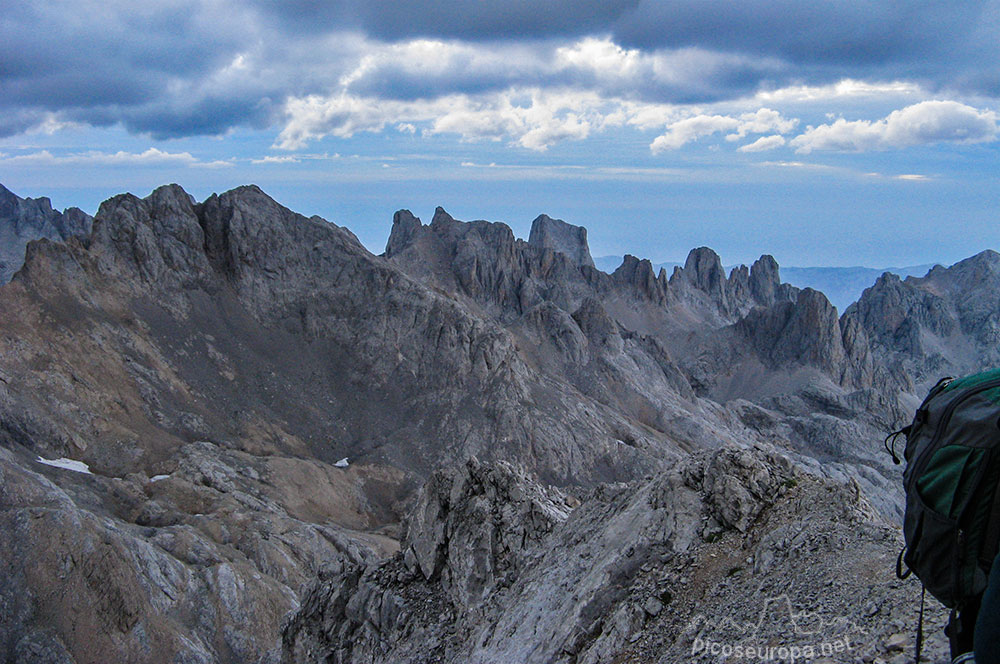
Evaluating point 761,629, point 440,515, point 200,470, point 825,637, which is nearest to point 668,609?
point 761,629

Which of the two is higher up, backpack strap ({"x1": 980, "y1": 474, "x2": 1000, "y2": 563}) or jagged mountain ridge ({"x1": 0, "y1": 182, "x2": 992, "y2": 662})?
backpack strap ({"x1": 980, "y1": 474, "x2": 1000, "y2": 563})

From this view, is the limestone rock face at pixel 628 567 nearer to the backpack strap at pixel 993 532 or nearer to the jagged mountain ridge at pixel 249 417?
the backpack strap at pixel 993 532

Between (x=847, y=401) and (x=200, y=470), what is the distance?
149965 millimetres

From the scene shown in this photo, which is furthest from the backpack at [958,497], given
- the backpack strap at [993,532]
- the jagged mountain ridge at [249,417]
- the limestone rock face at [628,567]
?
the jagged mountain ridge at [249,417]

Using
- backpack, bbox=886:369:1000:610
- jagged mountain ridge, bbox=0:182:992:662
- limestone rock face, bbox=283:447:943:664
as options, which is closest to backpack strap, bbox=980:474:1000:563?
backpack, bbox=886:369:1000:610

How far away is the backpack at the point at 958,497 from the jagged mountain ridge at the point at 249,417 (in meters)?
42.6

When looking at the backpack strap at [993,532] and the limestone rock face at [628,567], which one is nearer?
the backpack strap at [993,532]

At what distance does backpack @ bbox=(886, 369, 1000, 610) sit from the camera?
244 inches

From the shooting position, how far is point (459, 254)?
188 m

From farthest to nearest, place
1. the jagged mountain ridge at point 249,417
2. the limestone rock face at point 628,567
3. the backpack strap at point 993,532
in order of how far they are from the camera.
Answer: the jagged mountain ridge at point 249,417, the limestone rock face at point 628,567, the backpack strap at point 993,532

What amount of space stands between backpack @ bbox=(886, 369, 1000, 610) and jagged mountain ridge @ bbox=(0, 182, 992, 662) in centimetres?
4260

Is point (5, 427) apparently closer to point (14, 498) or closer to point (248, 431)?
point (14, 498)

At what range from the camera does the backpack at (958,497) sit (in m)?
6.20

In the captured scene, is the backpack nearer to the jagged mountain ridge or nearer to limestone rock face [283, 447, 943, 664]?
limestone rock face [283, 447, 943, 664]
